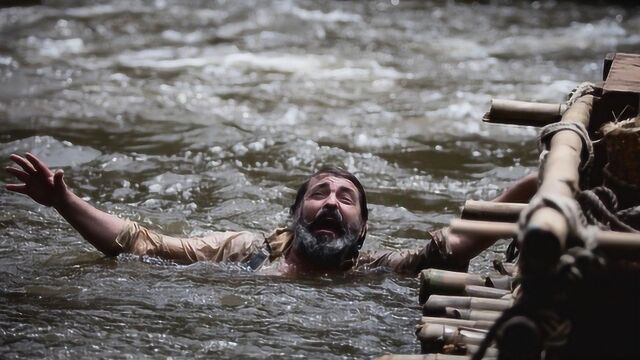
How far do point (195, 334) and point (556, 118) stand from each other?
195 cm

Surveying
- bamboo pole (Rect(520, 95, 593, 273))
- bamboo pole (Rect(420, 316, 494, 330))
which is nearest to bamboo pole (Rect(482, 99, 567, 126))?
bamboo pole (Rect(520, 95, 593, 273))

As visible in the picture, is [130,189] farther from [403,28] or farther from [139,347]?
[403,28]

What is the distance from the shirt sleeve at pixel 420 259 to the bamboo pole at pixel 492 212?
1308 millimetres

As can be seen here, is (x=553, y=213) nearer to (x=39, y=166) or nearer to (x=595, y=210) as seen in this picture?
(x=595, y=210)

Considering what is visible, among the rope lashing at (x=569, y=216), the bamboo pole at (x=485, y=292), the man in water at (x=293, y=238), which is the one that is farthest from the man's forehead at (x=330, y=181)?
the rope lashing at (x=569, y=216)

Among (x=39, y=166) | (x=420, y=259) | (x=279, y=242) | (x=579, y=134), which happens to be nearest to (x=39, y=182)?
(x=39, y=166)

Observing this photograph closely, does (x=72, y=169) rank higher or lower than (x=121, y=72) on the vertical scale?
lower

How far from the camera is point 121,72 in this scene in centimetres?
1062

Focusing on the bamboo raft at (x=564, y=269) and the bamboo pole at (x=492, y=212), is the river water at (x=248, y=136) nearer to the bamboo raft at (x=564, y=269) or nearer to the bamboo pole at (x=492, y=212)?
the bamboo raft at (x=564, y=269)

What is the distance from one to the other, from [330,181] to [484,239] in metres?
1.18

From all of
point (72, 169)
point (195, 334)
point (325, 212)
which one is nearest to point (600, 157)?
point (325, 212)

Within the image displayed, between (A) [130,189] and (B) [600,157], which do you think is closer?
(B) [600,157]

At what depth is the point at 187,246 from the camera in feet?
18.1

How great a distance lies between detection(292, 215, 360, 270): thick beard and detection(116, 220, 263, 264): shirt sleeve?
0.32 meters
